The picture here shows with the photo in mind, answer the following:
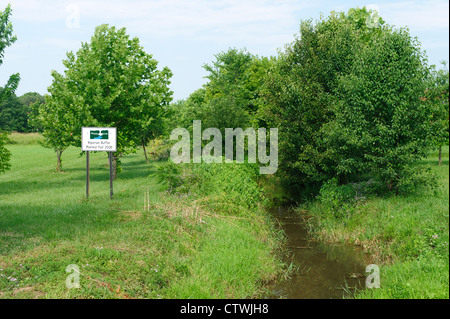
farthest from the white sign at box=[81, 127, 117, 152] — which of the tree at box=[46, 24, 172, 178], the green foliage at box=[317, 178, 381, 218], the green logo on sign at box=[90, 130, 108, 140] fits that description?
the green foliage at box=[317, 178, 381, 218]

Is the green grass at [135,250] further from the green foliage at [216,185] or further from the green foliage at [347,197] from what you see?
Answer: the green foliage at [347,197]

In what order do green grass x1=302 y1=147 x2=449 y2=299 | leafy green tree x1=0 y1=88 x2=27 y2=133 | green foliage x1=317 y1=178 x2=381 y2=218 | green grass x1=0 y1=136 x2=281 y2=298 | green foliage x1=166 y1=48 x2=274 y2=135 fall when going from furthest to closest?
1. leafy green tree x1=0 y1=88 x2=27 y2=133
2. green foliage x1=166 y1=48 x2=274 y2=135
3. green foliage x1=317 y1=178 x2=381 y2=218
4. green grass x1=302 y1=147 x2=449 y2=299
5. green grass x1=0 y1=136 x2=281 y2=298

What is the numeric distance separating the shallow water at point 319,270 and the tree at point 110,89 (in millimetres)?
15663

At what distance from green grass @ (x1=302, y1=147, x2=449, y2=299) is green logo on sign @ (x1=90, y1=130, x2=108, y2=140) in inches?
377

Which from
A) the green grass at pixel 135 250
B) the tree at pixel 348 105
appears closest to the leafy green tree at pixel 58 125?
the green grass at pixel 135 250

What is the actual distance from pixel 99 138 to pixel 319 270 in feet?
36.3

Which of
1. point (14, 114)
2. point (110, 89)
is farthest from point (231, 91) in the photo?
point (14, 114)

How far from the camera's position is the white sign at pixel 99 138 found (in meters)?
17.0

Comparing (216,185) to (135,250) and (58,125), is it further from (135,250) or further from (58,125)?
(58,125)

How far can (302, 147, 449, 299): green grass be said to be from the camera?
8266 millimetres

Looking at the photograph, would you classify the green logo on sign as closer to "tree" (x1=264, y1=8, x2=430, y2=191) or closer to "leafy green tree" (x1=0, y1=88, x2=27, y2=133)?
"tree" (x1=264, y1=8, x2=430, y2=191)

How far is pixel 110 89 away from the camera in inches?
1024

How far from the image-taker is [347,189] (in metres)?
16.3
